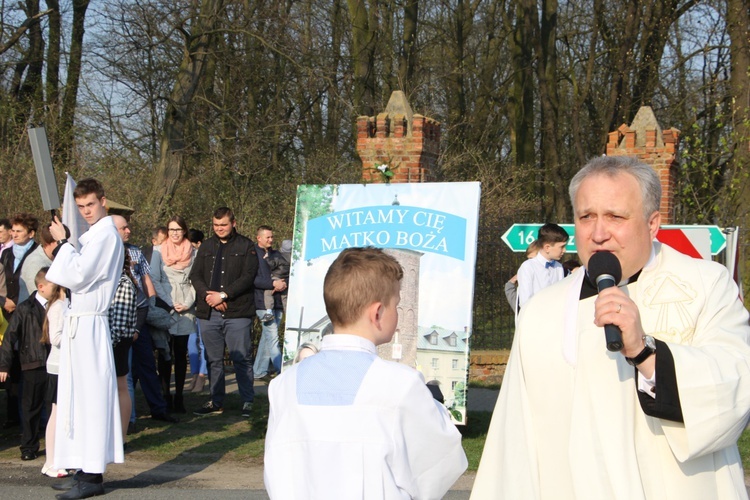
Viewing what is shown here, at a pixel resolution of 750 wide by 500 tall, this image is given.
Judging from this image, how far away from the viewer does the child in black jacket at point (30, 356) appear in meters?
7.86

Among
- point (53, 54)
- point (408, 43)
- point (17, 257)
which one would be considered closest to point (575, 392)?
point (17, 257)

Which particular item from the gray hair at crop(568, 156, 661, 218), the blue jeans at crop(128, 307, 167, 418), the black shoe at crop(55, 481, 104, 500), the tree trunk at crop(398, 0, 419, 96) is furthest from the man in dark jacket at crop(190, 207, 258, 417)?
the tree trunk at crop(398, 0, 419, 96)

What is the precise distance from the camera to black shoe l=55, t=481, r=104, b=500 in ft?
21.8

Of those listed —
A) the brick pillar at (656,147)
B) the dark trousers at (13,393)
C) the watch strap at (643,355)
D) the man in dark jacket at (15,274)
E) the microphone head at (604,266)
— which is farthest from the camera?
the brick pillar at (656,147)

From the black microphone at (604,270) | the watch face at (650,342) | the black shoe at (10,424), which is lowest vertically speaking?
the black shoe at (10,424)

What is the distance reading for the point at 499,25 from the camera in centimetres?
2772

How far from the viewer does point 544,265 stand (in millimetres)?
9250

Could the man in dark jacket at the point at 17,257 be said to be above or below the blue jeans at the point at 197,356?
above

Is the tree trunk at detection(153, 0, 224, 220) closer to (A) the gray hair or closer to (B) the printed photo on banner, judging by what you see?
(B) the printed photo on banner

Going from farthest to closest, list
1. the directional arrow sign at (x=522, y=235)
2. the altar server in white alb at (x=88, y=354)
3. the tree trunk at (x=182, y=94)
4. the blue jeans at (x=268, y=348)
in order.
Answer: the tree trunk at (x=182, y=94)
the blue jeans at (x=268, y=348)
the directional arrow sign at (x=522, y=235)
the altar server in white alb at (x=88, y=354)

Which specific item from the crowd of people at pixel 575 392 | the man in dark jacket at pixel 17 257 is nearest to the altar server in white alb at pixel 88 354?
the man in dark jacket at pixel 17 257

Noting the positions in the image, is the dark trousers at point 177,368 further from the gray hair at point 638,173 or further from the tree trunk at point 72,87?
the tree trunk at point 72,87

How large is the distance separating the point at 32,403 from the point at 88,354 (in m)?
1.52

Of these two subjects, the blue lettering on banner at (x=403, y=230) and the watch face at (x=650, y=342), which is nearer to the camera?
the watch face at (x=650, y=342)
